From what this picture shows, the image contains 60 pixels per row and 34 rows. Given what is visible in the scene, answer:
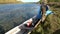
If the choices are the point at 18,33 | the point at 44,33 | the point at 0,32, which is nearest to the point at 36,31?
the point at 44,33

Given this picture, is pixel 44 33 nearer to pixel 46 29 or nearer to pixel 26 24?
pixel 46 29

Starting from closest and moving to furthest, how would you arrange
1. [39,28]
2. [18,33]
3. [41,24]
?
[18,33]
[39,28]
[41,24]

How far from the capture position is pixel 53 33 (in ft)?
39.0

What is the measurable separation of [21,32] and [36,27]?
4.69 feet

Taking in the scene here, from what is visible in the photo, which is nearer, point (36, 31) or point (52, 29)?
point (36, 31)

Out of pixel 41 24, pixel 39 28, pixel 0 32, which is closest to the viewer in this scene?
pixel 39 28

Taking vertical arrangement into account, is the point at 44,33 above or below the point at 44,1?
below

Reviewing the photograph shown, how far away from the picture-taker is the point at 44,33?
11.8 metres

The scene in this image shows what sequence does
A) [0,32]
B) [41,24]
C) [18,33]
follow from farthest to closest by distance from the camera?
[0,32]
[41,24]
[18,33]

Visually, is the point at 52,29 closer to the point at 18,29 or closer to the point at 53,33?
the point at 53,33

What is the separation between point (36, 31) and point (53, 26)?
7.78 feet

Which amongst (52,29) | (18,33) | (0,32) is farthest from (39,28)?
(0,32)

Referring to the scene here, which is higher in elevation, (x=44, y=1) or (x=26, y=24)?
(x=44, y=1)

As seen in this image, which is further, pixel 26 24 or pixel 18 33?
pixel 26 24
